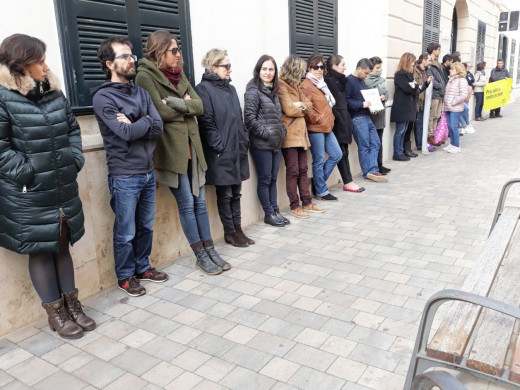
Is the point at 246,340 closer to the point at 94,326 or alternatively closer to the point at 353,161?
the point at 94,326

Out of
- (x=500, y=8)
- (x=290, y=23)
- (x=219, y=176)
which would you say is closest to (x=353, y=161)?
(x=290, y=23)

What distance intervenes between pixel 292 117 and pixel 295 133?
0.19m

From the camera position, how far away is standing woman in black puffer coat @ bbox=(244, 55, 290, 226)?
4941mm

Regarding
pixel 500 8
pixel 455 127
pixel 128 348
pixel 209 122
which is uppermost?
pixel 500 8

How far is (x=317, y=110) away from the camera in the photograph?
5973mm

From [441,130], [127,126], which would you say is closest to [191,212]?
[127,126]

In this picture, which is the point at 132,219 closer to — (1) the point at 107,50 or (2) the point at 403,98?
(1) the point at 107,50

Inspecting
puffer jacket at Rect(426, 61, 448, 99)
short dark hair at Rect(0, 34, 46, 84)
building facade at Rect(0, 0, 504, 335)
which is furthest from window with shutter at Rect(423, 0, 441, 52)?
short dark hair at Rect(0, 34, 46, 84)

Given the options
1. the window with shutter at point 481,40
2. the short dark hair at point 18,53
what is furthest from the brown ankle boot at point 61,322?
the window with shutter at point 481,40

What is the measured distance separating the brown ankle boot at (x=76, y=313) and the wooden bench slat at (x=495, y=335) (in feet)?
7.95

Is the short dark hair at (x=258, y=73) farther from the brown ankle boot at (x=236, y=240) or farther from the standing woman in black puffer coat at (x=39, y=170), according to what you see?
the standing woman in black puffer coat at (x=39, y=170)

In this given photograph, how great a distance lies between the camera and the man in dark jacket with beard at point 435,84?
9335 millimetres

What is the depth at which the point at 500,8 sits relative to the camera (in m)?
18.3

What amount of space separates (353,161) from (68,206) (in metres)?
5.58
